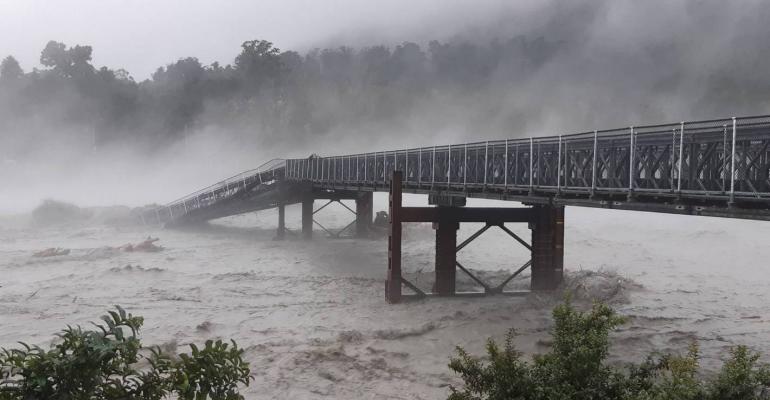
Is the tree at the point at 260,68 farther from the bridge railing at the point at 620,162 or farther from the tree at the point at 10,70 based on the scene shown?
the bridge railing at the point at 620,162

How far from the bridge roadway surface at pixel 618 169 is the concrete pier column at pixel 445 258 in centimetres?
132

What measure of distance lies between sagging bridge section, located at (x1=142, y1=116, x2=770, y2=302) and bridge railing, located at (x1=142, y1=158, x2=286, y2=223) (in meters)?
5.02

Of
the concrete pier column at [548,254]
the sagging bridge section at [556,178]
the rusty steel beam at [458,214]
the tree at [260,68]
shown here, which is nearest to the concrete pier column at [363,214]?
the sagging bridge section at [556,178]

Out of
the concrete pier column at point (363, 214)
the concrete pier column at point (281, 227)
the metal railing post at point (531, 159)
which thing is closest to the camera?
the metal railing post at point (531, 159)

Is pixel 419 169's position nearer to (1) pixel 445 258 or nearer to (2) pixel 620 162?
(1) pixel 445 258

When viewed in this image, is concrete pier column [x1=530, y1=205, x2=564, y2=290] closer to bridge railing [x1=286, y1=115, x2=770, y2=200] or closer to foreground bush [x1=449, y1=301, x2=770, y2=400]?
bridge railing [x1=286, y1=115, x2=770, y2=200]

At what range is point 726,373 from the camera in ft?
23.1

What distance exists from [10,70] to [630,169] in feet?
379

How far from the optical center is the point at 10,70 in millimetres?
104312

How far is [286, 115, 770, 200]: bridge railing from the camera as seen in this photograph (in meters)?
10.6

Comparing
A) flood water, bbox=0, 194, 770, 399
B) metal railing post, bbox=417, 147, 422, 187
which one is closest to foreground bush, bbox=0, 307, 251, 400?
flood water, bbox=0, 194, 770, 399

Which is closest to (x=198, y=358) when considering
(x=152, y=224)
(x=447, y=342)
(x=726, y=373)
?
(x=726, y=373)

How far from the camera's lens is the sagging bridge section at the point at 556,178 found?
10844mm

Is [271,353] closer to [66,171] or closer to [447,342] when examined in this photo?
[447,342]
